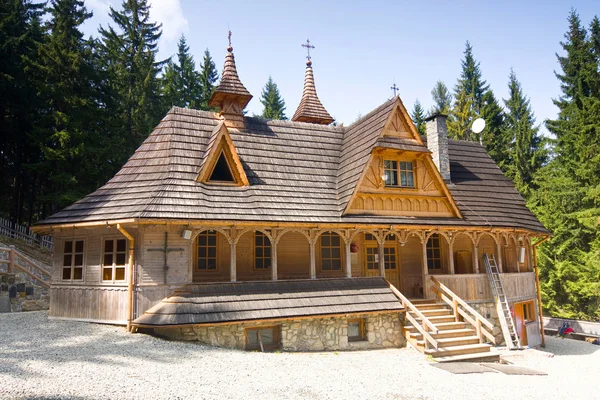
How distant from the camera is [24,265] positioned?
56.0ft

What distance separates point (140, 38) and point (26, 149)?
13.3 metres

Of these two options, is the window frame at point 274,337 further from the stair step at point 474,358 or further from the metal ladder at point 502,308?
the metal ladder at point 502,308

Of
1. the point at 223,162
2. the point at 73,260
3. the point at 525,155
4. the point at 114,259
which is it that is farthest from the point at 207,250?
the point at 525,155

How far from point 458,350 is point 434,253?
246 inches

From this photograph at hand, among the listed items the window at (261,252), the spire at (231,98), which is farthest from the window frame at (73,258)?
the spire at (231,98)

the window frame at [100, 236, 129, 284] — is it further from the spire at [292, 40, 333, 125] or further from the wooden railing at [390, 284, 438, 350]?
the spire at [292, 40, 333, 125]

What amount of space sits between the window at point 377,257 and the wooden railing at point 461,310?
6.71 feet

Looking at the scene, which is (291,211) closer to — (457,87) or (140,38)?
(140,38)

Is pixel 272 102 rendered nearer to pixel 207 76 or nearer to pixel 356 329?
pixel 207 76

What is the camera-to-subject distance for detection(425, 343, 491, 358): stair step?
12.4 m

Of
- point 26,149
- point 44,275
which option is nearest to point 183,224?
point 44,275

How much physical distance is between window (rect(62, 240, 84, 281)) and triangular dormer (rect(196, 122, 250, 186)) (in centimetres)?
468

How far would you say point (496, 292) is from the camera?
1638cm

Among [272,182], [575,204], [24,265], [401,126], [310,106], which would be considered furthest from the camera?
[575,204]
